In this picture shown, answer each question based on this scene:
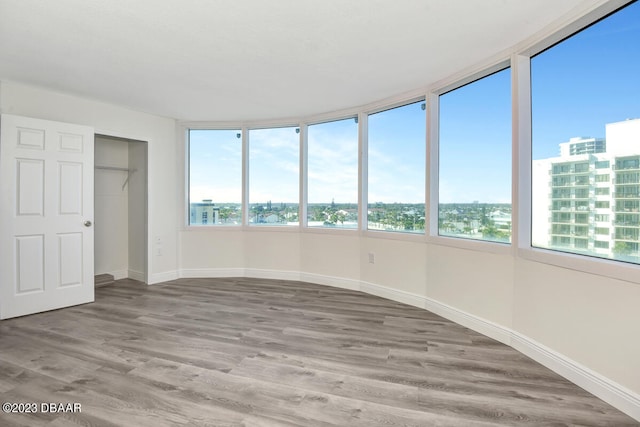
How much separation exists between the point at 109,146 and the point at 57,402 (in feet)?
13.3

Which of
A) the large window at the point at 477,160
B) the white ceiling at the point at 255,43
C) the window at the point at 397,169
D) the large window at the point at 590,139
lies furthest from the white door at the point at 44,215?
the large window at the point at 590,139

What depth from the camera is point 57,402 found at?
1929mm

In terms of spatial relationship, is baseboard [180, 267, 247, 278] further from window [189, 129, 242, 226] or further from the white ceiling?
the white ceiling

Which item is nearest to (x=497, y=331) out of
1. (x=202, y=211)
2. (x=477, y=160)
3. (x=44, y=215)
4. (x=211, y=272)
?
(x=477, y=160)

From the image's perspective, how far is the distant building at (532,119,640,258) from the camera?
193 centimetres

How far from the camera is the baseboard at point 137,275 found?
4947 mm

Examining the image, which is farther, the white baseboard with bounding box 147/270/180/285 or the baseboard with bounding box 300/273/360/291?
the white baseboard with bounding box 147/270/180/285

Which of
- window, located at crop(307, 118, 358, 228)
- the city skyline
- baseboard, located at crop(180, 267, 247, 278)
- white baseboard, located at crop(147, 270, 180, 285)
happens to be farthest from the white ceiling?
baseboard, located at crop(180, 267, 247, 278)

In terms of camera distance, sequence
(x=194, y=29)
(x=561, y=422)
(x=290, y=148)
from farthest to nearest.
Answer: (x=290, y=148), (x=194, y=29), (x=561, y=422)

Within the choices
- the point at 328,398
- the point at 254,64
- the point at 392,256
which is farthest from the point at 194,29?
the point at 392,256

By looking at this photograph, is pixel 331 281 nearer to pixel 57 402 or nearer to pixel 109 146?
pixel 57 402

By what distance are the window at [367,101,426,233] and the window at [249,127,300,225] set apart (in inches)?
51.3

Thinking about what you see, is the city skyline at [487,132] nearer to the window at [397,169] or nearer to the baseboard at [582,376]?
the window at [397,169]

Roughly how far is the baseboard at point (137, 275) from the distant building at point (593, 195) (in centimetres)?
516
